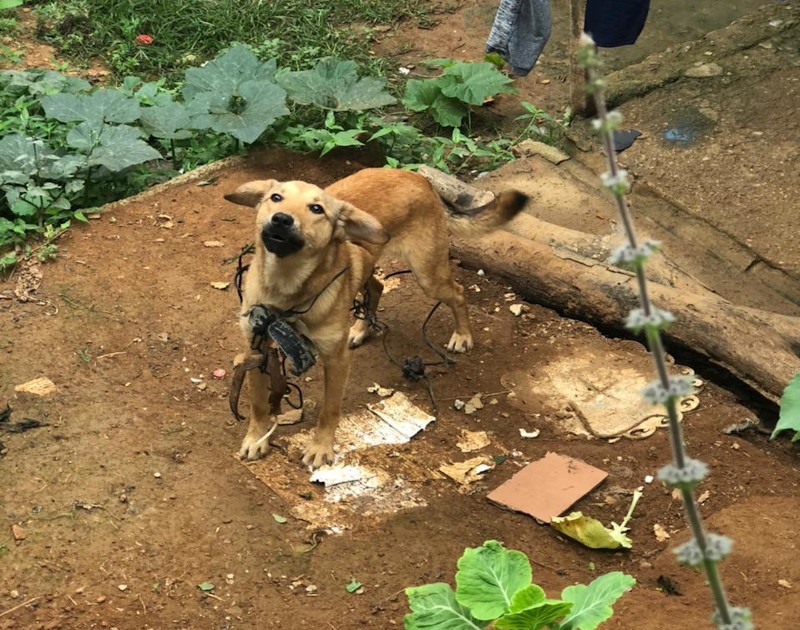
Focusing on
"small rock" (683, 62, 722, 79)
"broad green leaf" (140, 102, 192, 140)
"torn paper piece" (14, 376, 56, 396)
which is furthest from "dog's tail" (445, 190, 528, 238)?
"small rock" (683, 62, 722, 79)

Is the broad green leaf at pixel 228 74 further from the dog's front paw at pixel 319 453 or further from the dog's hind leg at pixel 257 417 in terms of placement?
the dog's front paw at pixel 319 453

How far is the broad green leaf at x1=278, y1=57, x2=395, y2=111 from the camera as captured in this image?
7566 millimetres

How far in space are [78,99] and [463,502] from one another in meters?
4.24

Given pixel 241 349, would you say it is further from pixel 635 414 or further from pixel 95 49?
pixel 95 49

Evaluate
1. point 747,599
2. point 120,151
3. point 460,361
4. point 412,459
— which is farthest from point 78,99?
point 747,599

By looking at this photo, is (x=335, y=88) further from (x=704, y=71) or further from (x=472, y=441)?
(x=472, y=441)

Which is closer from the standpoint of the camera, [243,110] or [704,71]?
[243,110]

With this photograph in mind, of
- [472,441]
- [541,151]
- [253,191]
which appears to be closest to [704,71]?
[541,151]

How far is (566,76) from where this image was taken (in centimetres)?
930

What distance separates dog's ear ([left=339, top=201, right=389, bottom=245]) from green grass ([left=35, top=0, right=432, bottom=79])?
4.48 meters

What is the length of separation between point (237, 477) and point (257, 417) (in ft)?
1.20

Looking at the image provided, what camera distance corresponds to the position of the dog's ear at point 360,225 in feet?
15.5

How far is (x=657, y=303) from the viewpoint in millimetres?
5707

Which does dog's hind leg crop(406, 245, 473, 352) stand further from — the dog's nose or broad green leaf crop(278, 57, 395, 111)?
broad green leaf crop(278, 57, 395, 111)
